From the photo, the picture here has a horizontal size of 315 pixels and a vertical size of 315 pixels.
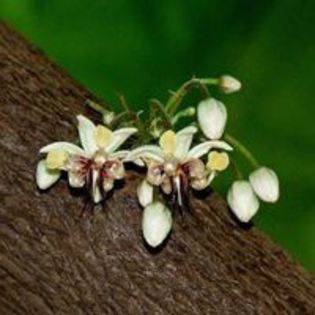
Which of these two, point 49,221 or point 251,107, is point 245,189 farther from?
point 251,107

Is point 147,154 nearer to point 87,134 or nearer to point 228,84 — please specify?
point 87,134

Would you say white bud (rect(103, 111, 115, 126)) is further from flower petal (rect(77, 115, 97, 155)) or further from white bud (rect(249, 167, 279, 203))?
white bud (rect(249, 167, 279, 203))

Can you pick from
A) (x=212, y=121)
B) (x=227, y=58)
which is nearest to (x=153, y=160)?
(x=212, y=121)

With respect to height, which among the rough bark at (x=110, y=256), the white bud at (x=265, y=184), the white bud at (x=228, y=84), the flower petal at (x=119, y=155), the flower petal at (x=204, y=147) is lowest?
the rough bark at (x=110, y=256)

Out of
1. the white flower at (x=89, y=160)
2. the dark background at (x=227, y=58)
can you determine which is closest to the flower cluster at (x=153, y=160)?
the white flower at (x=89, y=160)

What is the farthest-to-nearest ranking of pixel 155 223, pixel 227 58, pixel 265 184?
pixel 227 58 < pixel 265 184 < pixel 155 223

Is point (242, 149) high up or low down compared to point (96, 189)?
up

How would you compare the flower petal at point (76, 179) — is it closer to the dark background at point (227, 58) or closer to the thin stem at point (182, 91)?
the thin stem at point (182, 91)
